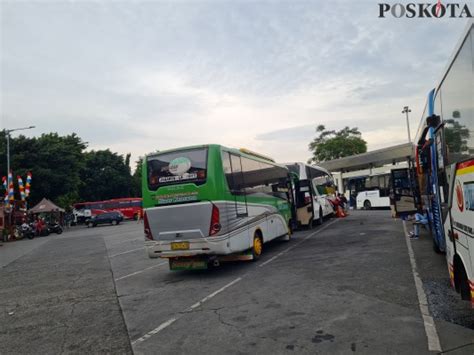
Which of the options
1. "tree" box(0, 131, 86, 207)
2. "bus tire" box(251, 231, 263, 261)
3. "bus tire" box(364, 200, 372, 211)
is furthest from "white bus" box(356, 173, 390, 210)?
"tree" box(0, 131, 86, 207)

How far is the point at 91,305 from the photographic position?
7613 millimetres

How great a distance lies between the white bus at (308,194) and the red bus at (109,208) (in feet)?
122

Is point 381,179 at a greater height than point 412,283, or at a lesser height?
greater

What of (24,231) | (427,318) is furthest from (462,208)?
(24,231)

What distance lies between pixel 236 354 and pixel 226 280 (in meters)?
4.07

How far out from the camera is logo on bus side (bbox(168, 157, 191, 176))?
9328mm

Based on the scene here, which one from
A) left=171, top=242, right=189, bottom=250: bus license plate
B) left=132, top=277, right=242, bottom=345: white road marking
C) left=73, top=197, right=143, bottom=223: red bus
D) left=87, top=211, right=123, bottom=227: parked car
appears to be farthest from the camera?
left=73, top=197, right=143, bottom=223: red bus

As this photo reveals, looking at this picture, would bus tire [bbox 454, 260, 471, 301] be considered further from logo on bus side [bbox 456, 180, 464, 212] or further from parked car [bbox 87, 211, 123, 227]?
parked car [bbox 87, 211, 123, 227]

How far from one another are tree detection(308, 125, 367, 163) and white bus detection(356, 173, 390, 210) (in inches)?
1122

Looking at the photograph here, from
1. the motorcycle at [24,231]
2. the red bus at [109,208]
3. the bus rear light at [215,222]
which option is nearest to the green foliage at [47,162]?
the motorcycle at [24,231]

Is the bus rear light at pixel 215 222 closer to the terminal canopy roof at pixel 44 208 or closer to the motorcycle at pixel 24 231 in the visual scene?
the motorcycle at pixel 24 231

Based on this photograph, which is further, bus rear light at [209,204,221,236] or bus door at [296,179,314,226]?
bus door at [296,179,314,226]

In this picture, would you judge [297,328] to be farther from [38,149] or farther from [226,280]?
[38,149]

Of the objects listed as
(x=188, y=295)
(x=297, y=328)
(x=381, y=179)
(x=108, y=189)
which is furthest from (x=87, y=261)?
(x=108, y=189)
